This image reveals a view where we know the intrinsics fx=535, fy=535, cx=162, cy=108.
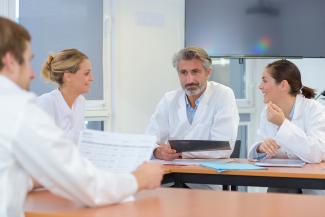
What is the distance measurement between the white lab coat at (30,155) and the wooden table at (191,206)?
0.20m

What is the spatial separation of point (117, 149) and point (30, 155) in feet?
1.90

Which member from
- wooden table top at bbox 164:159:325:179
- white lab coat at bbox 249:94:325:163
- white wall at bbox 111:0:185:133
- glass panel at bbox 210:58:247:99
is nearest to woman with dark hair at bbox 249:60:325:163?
white lab coat at bbox 249:94:325:163

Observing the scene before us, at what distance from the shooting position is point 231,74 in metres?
5.24

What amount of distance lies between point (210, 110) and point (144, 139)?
1716 mm

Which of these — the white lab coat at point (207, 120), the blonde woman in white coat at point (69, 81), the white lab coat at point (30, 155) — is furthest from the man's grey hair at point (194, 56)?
the white lab coat at point (30, 155)

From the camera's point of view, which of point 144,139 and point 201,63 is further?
point 201,63

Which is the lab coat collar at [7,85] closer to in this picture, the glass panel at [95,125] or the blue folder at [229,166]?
the blue folder at [229,166]

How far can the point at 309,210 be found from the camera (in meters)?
1.72

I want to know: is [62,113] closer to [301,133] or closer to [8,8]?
[8,8]

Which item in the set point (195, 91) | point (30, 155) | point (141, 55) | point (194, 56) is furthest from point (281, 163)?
point (30, 155)

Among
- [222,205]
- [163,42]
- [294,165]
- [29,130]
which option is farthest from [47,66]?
[29,130]

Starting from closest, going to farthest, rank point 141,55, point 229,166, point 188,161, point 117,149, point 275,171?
1. point 117,149
2. point 275,171
3. point 229,166
4. point 188,161
5. point 141,55

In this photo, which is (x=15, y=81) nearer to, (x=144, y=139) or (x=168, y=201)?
(x=144, y=139)

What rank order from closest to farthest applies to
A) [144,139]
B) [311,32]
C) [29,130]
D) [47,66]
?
[29,130], [144,139], [47,66], [311,32]
